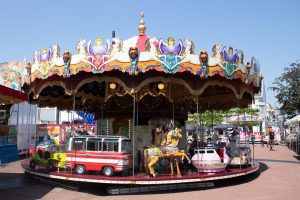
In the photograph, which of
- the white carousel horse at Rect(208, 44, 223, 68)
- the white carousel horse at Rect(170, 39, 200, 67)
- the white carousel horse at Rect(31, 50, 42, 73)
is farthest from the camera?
the white carousel horse at Rect(31, 50, 42, 73)

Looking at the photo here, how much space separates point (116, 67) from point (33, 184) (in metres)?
5.97

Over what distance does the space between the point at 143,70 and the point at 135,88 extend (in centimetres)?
96

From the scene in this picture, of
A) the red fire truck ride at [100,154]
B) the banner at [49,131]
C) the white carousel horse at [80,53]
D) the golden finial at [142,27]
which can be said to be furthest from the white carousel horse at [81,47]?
the banner at [49,131]

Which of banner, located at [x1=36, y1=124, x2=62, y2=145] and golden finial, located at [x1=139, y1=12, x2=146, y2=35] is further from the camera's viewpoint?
banner, located at [x1=36, y1=124, x2=62, y2=145]

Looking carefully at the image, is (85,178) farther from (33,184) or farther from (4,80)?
(4,80)

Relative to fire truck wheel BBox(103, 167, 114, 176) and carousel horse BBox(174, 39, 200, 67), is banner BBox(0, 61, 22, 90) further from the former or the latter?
carousel horse BBox(174, 39, 200, 67)

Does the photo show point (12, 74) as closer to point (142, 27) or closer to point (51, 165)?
point (51, 165)

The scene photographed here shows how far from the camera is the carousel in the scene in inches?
434

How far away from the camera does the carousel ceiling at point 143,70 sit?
Answer: 11.0 m

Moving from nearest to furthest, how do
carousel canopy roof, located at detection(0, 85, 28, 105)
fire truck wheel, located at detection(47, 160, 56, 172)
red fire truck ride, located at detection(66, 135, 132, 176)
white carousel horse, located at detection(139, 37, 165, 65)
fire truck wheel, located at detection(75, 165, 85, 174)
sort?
1. carousel canopy roof, located at detection(0, 85, 28, 105)
2. white carousel horse, located at detection(139, 37, 165, 65)
3. red fire truck ride, located at detection(66, 135, 132, 176)
4. fire truck wheel, located at detection(75, 165, 85, 174)
5. fire truck wheel, located at detection(47, 160, 56, 172)

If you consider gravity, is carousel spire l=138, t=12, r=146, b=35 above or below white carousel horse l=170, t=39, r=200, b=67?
above

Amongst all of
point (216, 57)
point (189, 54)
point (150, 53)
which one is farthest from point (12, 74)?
point (216, 57)

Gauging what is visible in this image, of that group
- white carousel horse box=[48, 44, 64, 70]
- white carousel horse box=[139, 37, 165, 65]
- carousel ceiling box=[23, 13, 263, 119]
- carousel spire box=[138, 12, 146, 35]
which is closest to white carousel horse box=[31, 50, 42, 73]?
carousel ceiling box=[23, 13, 263, 119]

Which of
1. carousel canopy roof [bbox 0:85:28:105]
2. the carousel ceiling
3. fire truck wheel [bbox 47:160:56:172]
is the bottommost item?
fire truck wheel [bbox 47:160:56:172]
